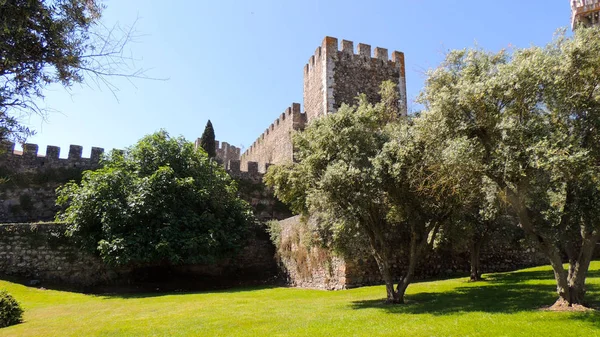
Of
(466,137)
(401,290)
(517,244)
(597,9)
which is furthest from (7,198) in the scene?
(597,9)

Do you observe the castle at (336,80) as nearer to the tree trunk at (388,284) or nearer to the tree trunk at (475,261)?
the tree trunk at (475,261)

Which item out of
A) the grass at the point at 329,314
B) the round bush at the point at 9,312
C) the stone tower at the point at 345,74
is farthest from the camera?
the stone tower at the point at 345,74

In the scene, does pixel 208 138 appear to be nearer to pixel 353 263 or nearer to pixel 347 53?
pixel 347 53

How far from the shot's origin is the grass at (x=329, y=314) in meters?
7.87

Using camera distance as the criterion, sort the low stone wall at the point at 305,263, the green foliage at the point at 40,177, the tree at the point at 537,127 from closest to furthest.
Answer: the tree at the point at 537,127 < the low stone wall at the point at 305,263 < the green foliage at the point at 40,177

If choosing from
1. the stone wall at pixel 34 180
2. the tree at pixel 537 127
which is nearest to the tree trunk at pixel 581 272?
the tree at pixel 537 127

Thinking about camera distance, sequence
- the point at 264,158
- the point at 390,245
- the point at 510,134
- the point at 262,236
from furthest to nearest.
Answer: the point at 264,158, the point at 262,236, the point at 390,245, the point at 510,134

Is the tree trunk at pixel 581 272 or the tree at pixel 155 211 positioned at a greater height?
the tree at pixel 155 211

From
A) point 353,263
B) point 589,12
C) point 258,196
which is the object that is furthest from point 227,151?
point 589,12

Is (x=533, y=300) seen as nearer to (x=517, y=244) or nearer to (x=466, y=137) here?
(x=466, y=137)

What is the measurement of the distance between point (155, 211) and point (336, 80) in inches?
518

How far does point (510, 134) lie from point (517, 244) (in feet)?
41.5

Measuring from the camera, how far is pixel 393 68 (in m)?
27.4

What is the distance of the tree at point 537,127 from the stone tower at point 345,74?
1522 cm
